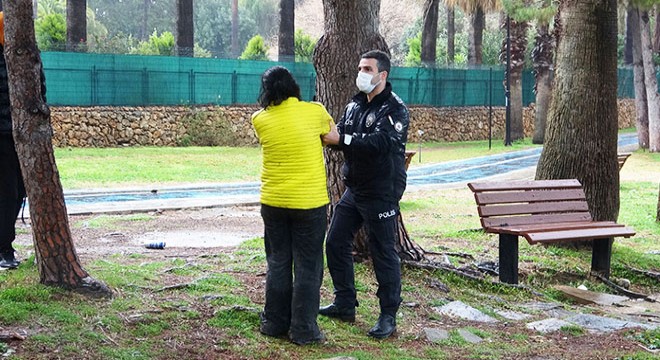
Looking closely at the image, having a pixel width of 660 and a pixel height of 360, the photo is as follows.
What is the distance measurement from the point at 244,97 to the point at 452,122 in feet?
33.6

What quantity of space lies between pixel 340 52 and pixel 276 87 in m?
2.35

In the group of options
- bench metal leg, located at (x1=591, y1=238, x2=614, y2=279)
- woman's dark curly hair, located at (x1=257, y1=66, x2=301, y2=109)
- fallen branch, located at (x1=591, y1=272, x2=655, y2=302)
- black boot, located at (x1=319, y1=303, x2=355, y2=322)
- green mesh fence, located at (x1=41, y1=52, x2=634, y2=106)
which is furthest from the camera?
green mesh fence, located at (x1=41, y1=52, x2=634, y2=106)

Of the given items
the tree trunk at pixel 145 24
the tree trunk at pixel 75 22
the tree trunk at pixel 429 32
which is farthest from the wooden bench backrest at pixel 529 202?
the tree trunk at pixel 145 24

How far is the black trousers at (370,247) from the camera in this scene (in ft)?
20.9

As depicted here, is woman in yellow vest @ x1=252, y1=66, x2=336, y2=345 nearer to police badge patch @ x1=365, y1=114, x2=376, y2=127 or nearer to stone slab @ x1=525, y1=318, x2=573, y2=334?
police badge patch @ x1=365, y1=114, x2=376, y2=127

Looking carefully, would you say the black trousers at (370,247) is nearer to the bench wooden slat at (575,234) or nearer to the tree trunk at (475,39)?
the bench wooden slat at (575,234)

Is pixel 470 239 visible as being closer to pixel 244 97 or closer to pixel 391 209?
pixel 391 209

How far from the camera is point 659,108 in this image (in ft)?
99.9

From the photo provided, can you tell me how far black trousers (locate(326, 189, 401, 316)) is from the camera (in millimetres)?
6355

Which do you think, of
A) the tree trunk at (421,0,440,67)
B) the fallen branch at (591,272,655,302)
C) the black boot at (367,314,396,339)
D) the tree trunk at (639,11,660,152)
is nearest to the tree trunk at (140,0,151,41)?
the tree trunk at (421,0,440,67)

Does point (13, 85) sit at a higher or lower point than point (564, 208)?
higher

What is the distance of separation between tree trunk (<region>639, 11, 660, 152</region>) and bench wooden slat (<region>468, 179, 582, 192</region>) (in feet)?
69.5

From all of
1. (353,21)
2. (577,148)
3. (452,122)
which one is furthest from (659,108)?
(353,21)

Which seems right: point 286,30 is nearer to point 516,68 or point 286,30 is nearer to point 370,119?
point 516,68
